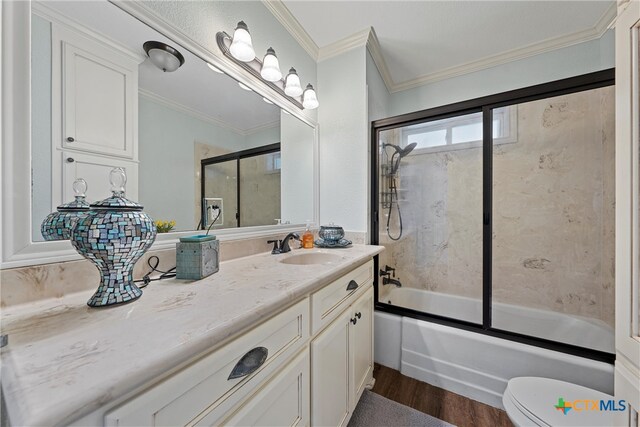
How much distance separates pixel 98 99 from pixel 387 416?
1884 millimetres

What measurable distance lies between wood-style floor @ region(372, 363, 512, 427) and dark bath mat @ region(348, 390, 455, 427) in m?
0.05

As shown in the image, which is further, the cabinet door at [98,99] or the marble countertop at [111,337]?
the cabinet door at [98,99]

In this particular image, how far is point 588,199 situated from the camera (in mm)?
1723

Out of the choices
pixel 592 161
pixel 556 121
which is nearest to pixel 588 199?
pixel 592 161

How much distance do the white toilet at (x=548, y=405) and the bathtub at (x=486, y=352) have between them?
0.76ft

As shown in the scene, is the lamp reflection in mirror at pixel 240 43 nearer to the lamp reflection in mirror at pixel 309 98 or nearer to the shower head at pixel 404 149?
the lamp reflection in mirror at pixel 309 98

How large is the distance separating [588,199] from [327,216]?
1.90 meters

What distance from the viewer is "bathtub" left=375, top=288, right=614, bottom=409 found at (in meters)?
1.28

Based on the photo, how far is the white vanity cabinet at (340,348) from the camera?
87 cm

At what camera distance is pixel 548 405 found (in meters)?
0.99

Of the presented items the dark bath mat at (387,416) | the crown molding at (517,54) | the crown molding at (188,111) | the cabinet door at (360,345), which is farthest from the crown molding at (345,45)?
the dark bath mat at (387,416)

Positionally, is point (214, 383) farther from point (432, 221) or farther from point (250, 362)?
point (432, 221)

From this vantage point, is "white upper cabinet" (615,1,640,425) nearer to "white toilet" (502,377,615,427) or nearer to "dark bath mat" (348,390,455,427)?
"white toilet" (502,377,615,427)

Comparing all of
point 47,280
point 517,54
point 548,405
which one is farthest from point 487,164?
point 47,280
